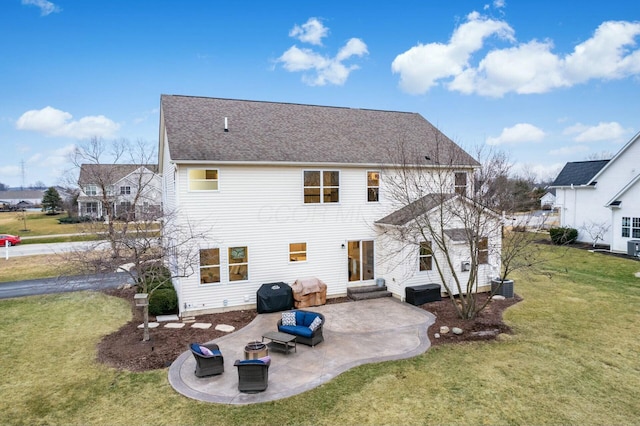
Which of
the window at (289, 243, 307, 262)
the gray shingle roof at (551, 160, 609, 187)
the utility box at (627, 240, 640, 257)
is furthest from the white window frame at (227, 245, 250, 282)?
the gray shingle roof at (551, 160, 609, 187)

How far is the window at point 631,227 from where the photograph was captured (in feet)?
74.9

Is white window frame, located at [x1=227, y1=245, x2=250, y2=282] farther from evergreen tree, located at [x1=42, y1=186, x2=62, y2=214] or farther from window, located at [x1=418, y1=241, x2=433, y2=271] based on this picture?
evergreen tree, located at [x1=42, y1=186, x2=62, y2=214]

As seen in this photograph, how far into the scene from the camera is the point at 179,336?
1130 centimetres

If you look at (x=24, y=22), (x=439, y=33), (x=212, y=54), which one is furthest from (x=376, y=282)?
(x=24, y=22)

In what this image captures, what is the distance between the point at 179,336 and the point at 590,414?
11.0 metres

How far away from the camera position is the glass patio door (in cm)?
1620

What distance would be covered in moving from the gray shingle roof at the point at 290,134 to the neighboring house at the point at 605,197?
1413cm

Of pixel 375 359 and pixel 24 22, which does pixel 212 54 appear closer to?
pixel 24 22

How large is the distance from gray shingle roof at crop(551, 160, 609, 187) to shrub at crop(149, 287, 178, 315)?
31.3 metres

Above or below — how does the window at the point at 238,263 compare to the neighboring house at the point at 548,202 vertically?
below

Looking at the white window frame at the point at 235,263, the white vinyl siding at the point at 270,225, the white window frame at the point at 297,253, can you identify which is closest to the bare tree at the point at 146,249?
the white vinyl siding at the point at 270,225

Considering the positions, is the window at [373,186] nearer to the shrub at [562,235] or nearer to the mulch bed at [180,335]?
the mulch bed at [180,335]

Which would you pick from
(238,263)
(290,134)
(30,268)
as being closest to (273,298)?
(238,263)

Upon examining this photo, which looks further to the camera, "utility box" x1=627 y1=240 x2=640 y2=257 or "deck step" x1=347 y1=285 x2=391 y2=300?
"utility box" x1=627 y1=240 x2=640 y2=257
